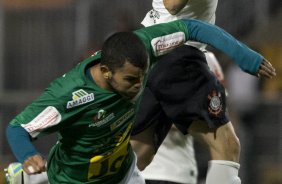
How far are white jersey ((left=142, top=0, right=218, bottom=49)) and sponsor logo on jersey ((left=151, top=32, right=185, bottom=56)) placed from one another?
44 centimetres

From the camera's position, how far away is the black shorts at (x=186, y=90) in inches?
220

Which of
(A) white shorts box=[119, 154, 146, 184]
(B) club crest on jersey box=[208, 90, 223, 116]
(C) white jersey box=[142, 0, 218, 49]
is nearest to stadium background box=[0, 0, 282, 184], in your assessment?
(C) white jersey box=[142, 0, 218, 49]

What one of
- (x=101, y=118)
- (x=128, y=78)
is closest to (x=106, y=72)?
(x=128, y=78)

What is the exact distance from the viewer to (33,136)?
15.8ft

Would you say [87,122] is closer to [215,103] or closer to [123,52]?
[123,52]

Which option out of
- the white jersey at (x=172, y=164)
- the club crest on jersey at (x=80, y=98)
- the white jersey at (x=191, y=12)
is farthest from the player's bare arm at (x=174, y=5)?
the white jersey at (x=172, y=164)

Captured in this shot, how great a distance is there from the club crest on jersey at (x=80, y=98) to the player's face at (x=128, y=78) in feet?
0.44

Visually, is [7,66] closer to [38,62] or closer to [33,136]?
[38,62]

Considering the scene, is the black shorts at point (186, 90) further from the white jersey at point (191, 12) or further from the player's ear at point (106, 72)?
the player's ear at point (106, 72)

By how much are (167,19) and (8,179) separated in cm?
115

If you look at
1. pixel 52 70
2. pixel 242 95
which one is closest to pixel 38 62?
pixel 52 70

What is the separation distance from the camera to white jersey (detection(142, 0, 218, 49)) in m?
5.68

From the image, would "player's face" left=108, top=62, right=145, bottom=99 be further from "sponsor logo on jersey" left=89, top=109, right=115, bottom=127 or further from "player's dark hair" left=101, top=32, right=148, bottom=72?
"sponsor logo on jersey" left=89, top=109, right=115, bottom=127

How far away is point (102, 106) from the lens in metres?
5.06
